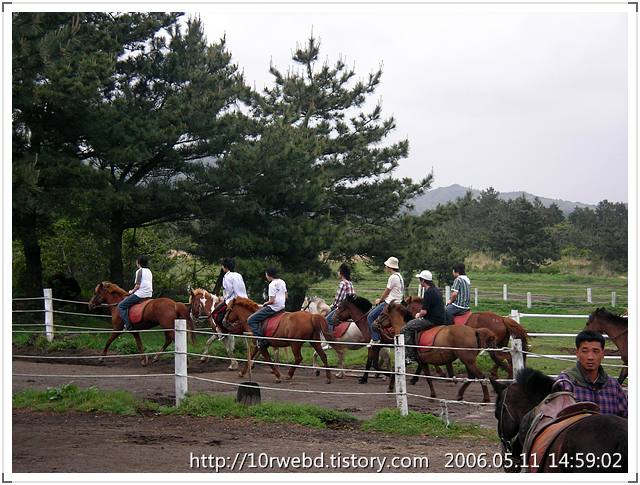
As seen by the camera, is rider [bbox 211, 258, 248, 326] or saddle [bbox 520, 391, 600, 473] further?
rider [bbox 211, 258, 248, 326]

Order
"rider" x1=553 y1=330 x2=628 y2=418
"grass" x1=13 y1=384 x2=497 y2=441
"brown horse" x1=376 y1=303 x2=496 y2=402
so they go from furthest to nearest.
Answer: "brown horse" x1=376 y1=303 x2=496 y2=402 → "grass" x1=13 y1=384 x2=497 y2=441 → "rider" x1=553 y1=330 x2=628 y2=418

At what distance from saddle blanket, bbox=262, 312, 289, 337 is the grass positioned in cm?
280

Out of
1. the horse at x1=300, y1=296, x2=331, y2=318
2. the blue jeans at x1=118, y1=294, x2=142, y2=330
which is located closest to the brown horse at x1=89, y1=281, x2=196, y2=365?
the blue jeans at x1=118, y1=294, x2=142, y2=330

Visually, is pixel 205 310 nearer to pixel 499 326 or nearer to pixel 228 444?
pixel 499 326

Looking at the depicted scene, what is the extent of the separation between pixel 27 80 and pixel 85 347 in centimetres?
602

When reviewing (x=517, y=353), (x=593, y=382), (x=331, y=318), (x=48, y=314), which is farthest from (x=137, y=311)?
(x=593, y=382)

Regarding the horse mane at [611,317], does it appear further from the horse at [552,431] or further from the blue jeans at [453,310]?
the horse at [552,431]

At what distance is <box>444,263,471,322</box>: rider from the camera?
13961 millimetres

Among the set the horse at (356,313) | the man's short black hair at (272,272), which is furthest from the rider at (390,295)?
the man's short black hair at (272,272)

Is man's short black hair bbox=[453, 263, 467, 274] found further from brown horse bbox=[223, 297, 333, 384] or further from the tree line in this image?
the tree line
